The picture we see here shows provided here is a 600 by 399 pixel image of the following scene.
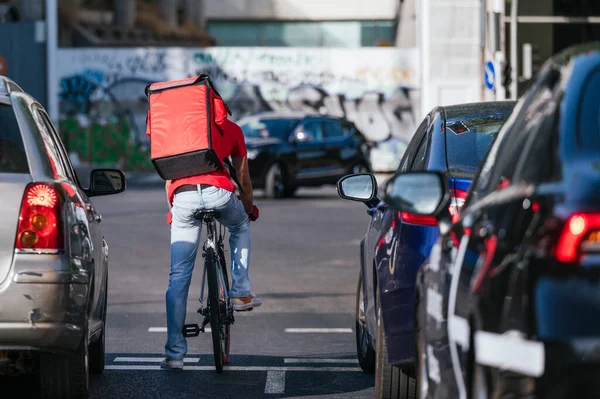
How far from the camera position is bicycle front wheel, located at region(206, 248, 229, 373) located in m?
7.68

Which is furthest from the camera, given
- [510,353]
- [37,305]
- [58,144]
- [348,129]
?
[348,129]

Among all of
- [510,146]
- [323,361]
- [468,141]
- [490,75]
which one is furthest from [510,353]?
[490,75]

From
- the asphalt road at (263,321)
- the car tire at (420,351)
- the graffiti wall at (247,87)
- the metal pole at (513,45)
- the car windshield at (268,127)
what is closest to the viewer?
the car tire at (420,351)

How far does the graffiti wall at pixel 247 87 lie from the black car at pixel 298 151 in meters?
11.3

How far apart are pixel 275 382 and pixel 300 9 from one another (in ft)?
203

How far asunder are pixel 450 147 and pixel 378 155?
1330 inches

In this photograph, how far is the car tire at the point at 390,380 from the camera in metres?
6.18

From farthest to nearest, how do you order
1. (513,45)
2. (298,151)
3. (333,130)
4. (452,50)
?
(452,50) < (513,45) < (333,130) < (298,151)

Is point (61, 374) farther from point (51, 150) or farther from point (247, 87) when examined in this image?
point (247, 87)

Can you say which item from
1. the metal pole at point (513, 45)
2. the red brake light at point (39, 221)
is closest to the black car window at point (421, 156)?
the red brake light at point (39, 221)

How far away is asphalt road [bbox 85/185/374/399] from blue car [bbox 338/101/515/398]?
0.83 meters

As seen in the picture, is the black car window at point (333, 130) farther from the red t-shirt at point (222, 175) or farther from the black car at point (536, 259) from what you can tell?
the black car at point (536, 259)

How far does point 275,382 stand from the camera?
7512 mm

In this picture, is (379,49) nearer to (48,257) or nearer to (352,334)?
(352,334)
